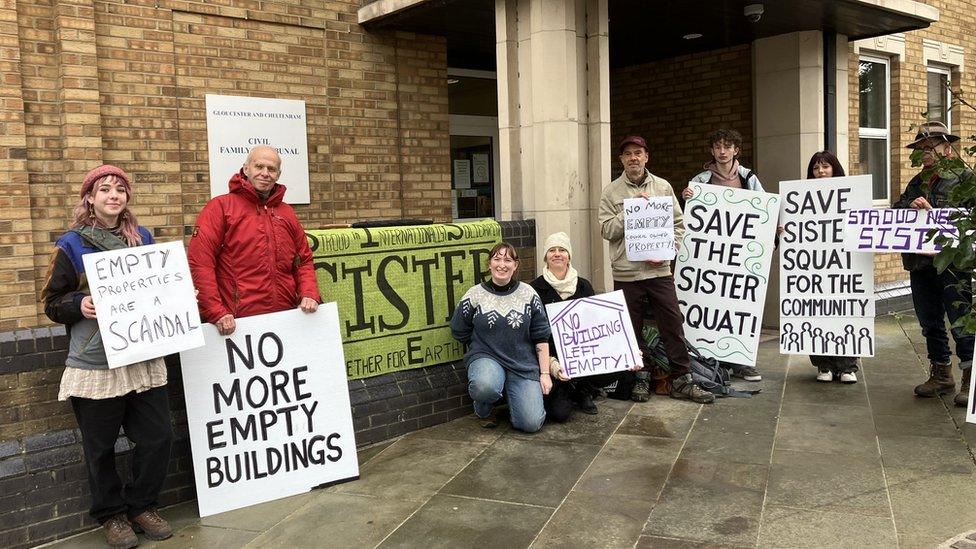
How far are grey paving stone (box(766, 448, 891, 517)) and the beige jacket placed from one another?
1.69m

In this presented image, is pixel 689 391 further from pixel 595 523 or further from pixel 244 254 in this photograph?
pixel 244 254

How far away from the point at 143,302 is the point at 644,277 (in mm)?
3585

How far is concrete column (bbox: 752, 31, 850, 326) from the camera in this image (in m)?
8.40

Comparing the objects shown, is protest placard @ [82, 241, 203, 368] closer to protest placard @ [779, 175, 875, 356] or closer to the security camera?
protest placard @ [779, 175, 875, 356]

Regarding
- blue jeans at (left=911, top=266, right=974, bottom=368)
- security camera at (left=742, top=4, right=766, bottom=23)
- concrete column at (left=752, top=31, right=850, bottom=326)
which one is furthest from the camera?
concrete column at (left=752, top=31, right=850, bottom=326)

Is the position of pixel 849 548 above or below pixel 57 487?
below

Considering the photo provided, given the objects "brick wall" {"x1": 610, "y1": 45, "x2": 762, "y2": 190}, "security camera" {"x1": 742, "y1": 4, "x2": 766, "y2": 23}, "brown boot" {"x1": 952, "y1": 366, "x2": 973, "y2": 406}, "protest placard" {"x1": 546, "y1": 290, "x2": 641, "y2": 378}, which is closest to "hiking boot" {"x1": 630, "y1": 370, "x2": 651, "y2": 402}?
"protest placard" {"x1": 546, "y1": 290, "x2": 641, "y2": 378}

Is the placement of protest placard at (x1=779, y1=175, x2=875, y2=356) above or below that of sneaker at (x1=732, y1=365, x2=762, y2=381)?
above

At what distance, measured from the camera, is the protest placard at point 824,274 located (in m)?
6.11

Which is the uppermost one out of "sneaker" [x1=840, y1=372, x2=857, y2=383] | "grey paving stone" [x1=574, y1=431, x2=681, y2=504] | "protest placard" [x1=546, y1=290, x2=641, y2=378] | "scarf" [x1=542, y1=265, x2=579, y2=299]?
"scarf" [x1=542, y1=265, x2=579, y2=299]

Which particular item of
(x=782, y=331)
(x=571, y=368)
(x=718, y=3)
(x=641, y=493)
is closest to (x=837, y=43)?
(x=718, y=3)

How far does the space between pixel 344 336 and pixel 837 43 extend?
6784 millimetres

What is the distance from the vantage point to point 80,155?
5.95m

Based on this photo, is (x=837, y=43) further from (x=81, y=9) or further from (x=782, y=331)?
(x=81, y=9)
